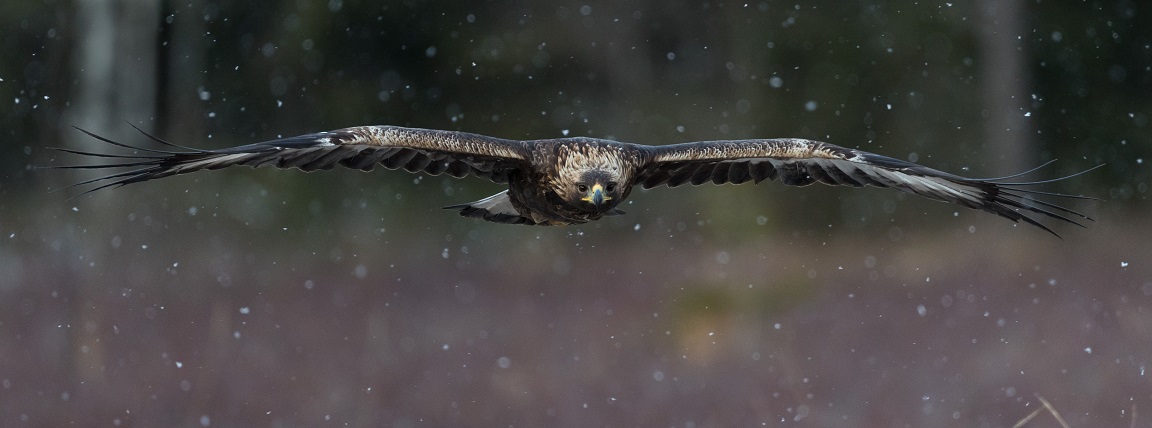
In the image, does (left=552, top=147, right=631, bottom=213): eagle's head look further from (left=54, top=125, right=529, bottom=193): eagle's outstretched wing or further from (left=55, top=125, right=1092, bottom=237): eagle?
(left=54, top=125, right=529, bottom=193): eagle's outstretched wing

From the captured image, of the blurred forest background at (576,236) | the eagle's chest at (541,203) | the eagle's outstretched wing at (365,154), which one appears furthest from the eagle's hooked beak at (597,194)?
the blurred forest background at (576,236)

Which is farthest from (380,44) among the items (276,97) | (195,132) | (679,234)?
(679,234)

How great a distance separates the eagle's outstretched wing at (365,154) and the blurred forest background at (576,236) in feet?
11.6

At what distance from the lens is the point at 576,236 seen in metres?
11.2

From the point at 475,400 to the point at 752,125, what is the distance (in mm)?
4557

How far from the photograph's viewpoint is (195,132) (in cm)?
1238

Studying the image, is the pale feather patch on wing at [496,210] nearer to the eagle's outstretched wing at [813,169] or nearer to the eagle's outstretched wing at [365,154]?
the eagle's outstretched wing at [365,154]

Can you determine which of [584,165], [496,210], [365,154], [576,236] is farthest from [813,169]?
[576,236]

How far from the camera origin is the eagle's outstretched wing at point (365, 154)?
14.4ft

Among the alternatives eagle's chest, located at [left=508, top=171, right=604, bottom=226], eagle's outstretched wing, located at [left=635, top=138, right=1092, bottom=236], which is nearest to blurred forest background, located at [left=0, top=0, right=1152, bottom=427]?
eagle's outstretched wing, located at [left=635, top=138, right=1092, bottom=236]

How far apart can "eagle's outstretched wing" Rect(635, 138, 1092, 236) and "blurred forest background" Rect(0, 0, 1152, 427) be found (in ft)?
9.97

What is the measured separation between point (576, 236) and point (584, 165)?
6120mm

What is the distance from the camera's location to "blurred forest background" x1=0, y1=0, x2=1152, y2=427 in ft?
29.4

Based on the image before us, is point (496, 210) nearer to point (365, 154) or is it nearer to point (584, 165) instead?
point (584, 165)
